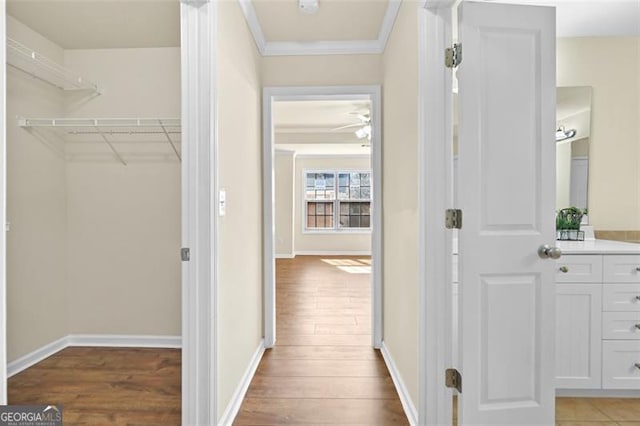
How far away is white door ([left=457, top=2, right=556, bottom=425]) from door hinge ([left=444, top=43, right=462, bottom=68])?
0.09 feet

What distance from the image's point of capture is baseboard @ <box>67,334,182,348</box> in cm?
318

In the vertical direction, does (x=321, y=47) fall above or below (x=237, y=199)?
above

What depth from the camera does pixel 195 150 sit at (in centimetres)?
171

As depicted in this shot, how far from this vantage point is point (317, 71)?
3.17 m

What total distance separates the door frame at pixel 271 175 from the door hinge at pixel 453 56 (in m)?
1.36

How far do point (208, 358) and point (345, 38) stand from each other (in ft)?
8.29

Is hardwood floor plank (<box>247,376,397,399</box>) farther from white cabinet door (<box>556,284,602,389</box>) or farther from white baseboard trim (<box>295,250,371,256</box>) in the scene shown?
white baseboard trim (<box>295,250,371,256</box>)

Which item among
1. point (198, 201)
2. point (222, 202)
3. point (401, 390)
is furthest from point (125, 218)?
point (401, 390)

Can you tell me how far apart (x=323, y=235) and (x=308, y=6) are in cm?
684

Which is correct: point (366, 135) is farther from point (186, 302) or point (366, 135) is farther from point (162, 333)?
point (186, 302)

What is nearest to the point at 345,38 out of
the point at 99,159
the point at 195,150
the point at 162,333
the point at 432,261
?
the point at 195,150

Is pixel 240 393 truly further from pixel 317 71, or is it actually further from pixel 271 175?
pixel 317 71

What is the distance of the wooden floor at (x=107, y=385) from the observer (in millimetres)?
2150

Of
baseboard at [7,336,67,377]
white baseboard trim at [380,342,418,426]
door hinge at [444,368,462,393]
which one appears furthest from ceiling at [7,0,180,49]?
white baseboard trim at [380,342,418,426]
